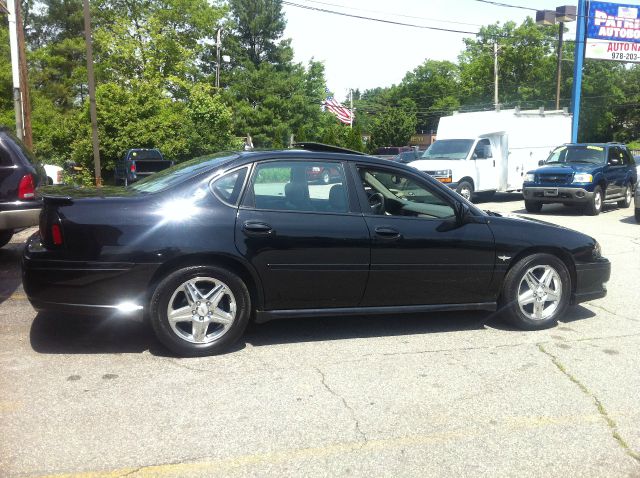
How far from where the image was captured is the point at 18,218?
25.1 ft

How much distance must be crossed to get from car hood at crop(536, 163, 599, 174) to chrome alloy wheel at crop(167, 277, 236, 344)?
41.6 ft

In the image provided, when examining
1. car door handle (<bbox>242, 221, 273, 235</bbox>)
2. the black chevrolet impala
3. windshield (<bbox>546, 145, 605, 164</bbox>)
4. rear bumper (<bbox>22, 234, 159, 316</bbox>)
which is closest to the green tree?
windshield (<bbox>546, 145, 605, 164</bbox>)

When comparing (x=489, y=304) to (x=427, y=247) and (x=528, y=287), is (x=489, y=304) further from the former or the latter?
(x=427, y=247)

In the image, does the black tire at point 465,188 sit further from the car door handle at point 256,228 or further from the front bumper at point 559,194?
the car door handle at point 256,228

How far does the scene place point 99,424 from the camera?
11.8 ft

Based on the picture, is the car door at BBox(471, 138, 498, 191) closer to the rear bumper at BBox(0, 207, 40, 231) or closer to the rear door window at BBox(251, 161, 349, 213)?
the rear bumper at BBox(0, 207, 40, 231)

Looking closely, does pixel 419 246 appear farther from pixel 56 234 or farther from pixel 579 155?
pixel 579 155

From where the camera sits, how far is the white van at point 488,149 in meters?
17.7

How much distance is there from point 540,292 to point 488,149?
13.7 meters

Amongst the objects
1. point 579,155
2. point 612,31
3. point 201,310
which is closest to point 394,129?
point 612,31

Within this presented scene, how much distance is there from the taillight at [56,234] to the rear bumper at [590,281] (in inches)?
175

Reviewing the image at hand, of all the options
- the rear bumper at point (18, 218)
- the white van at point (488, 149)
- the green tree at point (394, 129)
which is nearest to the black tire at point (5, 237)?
the rear bumper at point (18, 218)

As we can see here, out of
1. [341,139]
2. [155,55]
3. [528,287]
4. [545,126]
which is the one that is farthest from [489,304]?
[155,55]

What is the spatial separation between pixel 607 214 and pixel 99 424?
49.7 feet
